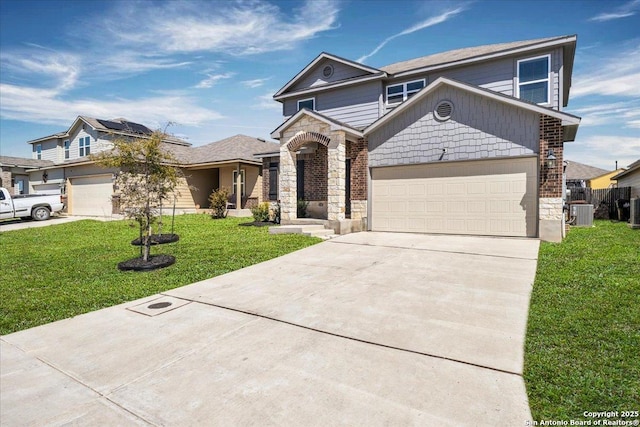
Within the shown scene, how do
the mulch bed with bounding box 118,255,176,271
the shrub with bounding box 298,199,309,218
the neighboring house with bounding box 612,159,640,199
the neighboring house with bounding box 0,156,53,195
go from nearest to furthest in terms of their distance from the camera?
the mulch bed with bounding box 118,255,176,271 → the shrub with bounding box 298,199,309,218 → the neighboring house with bounding box 612,159,640,199 → the neighboring house with bounding box 0,156,53,195

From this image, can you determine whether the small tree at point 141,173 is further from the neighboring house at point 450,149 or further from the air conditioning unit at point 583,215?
the air conditioning unit at point 583,215

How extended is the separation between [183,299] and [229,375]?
2.76 metres

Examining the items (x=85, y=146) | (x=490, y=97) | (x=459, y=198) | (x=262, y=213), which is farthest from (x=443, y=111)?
(x=85, y=146)

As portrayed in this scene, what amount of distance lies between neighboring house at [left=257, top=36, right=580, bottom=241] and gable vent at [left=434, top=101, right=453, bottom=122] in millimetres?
32

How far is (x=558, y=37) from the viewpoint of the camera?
1188 cm

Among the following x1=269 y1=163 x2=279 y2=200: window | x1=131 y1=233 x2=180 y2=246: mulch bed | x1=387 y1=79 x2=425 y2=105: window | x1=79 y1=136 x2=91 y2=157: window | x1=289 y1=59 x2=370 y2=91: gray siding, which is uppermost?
x1=289 y1=59 x2=370 y2=91: gray siding

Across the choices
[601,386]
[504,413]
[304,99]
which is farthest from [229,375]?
[304,99]

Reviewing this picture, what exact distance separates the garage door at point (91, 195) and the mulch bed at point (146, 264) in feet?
47.9

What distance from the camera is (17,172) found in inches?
1061

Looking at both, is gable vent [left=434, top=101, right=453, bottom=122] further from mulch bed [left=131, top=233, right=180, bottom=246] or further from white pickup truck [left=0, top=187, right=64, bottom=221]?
white pickup truck [left=0, top=187, right=64, bottom=221]

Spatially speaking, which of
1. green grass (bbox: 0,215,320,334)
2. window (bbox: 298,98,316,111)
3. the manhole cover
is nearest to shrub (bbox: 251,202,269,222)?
green grass (bbox: 0,215,320,334)

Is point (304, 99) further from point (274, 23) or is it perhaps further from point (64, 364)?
point (64, 364)

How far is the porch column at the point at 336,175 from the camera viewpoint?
1211cm

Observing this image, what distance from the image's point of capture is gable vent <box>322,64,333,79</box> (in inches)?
665
